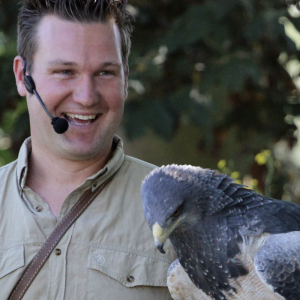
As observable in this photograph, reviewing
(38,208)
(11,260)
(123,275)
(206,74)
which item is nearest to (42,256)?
(11,260)

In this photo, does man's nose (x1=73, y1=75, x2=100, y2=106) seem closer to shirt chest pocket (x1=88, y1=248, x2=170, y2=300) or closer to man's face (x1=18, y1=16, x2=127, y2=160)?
man's face (x1=18, y1=16, x2=127, y2=160)

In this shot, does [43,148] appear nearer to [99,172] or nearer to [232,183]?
[99,172]

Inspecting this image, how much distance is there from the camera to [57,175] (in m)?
3.08

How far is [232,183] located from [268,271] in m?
0.48

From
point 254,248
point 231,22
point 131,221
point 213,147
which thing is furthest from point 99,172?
point 213,147

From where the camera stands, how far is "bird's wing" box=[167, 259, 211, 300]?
2.73 meters

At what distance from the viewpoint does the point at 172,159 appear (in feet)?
19.4

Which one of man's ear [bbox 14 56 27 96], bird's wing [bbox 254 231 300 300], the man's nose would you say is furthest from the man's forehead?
bird's wing [bbox 254 231 300 300]

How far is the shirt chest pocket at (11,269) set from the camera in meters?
2.70

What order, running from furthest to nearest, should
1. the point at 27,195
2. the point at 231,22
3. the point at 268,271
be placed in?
the point at 231,22 → the point at 27,195 → the point at 268,271

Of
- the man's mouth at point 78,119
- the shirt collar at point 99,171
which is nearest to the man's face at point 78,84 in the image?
the man's mouth at point 78,119

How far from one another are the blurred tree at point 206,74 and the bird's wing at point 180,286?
1.73 meters

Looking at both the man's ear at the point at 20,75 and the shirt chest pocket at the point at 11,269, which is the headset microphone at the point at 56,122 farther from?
the shirt chest pocket at the point at 11,269

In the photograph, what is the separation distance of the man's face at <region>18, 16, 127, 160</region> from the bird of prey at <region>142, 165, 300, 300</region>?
0.66 meters
